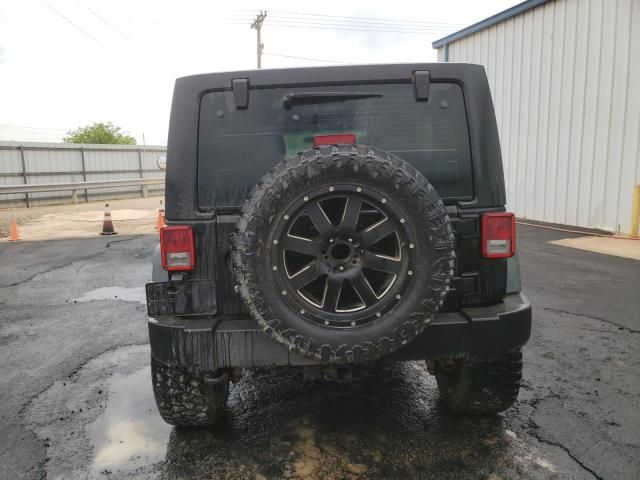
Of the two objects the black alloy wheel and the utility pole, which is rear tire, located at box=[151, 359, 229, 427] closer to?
the black alloy wheel

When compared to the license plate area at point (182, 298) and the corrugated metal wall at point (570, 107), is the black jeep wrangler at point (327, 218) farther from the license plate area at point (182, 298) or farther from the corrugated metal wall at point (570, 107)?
the corrugated metal wall at point (570, 107)

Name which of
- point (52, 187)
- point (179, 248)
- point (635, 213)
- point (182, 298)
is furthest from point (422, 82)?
point (52, 187)

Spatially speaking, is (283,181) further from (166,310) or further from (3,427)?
(3,427)

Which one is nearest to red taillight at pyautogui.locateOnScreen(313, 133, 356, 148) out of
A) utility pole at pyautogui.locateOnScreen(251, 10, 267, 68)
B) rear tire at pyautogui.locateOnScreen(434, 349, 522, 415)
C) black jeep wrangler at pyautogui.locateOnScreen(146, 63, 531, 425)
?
black jeep wrangler at pyautogui.locateOnScreen(146, 63, 531, 425)

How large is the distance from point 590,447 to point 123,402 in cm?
278

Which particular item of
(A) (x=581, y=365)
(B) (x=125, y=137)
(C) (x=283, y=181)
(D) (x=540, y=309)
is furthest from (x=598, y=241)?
(B) (x=125, y=137)

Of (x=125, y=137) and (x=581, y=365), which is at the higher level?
(x=125, y=137)

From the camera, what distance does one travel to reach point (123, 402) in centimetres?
335

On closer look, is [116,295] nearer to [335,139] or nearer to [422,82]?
[335,139]

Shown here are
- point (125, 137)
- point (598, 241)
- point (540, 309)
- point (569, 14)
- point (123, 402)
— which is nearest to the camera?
point (123, 402)

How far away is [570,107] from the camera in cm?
1132

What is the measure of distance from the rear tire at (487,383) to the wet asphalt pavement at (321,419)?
0.13 meters

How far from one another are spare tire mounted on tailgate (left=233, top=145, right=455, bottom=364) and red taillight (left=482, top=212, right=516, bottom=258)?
0.40 metres

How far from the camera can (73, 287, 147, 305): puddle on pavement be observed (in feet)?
19.8
